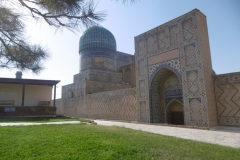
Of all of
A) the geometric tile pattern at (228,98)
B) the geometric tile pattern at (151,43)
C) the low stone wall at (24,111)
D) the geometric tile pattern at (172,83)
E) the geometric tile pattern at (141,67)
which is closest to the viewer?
the geometric tile pattern at (228,98)

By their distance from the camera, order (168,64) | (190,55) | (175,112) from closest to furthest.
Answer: (190,55)
(168,64)
(175,112)

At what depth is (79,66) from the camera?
19.6m

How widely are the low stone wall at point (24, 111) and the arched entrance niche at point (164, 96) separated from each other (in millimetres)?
8243

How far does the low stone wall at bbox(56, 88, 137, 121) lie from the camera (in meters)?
10.8

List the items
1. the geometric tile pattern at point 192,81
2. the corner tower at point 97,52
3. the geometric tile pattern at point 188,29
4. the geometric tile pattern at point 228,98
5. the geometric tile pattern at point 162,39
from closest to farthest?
1. the geometric tile pattern at point 228,98
2. the geometric tile pattern at point 192,81
3. the geometric tile pattern at point 188,29
4. the geometric tile pattern at point 162,39
5. the corner tower at point 97,52

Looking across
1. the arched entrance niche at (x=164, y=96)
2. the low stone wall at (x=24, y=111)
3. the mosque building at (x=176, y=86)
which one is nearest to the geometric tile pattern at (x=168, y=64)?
the mosque building at (x=176, y=86)

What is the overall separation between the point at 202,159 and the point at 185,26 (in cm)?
695

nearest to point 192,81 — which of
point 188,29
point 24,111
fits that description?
point 188,29

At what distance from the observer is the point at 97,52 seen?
1839cm

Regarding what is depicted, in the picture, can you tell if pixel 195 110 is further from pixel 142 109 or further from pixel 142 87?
pixel 142 87

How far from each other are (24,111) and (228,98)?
12.8 metres

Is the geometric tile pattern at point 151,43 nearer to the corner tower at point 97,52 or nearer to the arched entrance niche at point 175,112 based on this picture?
the arched entrance niche at point 175,112

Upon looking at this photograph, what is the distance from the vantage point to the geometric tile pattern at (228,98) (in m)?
6.86

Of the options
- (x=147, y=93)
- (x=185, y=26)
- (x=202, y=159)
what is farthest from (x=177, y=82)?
(x=202, y=159)
